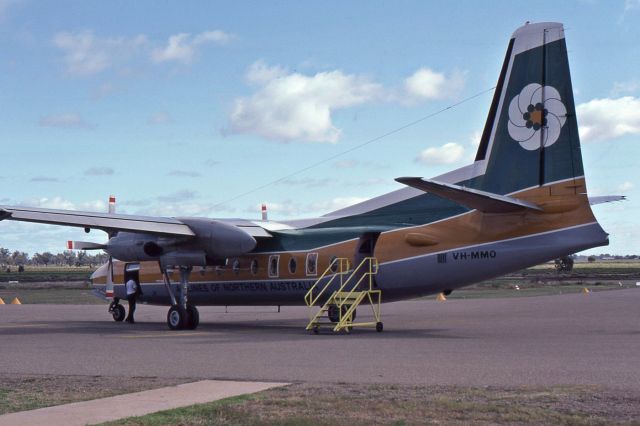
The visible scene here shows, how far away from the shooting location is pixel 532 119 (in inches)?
816

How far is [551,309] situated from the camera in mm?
32312

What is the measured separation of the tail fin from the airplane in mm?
26

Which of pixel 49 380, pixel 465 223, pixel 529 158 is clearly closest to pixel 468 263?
pixel 465 223

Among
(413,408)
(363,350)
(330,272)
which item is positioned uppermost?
(330,272)

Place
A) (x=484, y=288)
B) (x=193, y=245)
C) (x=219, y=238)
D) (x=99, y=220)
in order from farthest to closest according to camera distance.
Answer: (x=484, y=288) < (x=193, y=245) < (x=219, y=238) < (x=99, y=220)

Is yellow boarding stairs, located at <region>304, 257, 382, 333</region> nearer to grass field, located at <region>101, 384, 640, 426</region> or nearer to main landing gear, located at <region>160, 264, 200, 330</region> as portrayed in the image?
main landing gear, located at <region>160, 264, 200, 330</region>

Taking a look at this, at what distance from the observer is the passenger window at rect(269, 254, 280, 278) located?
83.0 feet

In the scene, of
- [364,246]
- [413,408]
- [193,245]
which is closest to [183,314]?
[193,245]

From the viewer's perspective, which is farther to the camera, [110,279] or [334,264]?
[110,279]

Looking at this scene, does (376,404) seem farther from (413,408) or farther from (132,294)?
(132,294)

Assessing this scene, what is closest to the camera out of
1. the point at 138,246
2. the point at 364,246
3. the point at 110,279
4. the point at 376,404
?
the point at 376,404

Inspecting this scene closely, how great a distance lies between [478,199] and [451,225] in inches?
80.6

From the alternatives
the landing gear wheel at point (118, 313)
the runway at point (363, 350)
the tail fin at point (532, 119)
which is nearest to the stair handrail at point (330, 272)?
the runway at point (363, 350)

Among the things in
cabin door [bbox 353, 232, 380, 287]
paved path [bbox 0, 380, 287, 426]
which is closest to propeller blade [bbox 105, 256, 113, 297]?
cabin door [bbox 353, 232, 380, 287]
